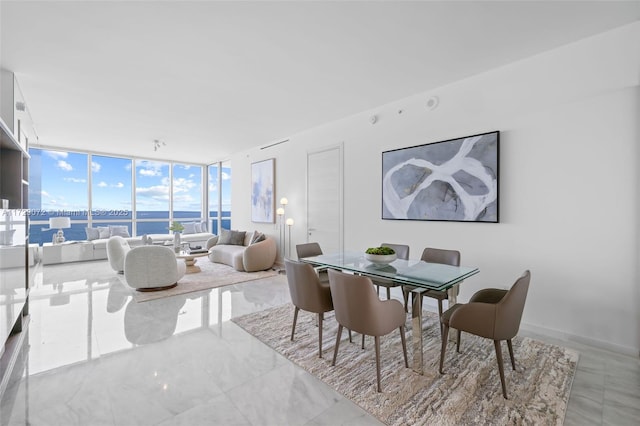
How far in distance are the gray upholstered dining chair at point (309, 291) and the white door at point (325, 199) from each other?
222 cm

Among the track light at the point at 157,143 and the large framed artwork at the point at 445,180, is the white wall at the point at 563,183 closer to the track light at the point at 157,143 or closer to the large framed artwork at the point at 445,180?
the large framed artwork at the point at 445,180

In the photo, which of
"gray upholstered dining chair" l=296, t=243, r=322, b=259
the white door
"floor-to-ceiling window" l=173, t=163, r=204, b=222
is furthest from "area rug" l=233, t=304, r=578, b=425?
"floor-to-ceiling window" l=173, t=163, r=204, b=222

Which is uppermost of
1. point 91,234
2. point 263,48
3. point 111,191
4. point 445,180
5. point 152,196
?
point 263,48

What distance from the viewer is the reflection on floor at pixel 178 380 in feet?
5.67

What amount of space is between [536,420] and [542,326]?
5.01 ft

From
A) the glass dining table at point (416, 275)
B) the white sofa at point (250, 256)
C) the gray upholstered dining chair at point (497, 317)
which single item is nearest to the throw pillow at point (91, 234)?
the white sofa at point (250, 256)

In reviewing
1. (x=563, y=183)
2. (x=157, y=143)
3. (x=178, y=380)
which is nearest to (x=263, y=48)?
(x=178, y=380)

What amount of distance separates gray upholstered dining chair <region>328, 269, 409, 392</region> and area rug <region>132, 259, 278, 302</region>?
3090 millimetres

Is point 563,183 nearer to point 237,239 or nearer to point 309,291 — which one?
point 309,291

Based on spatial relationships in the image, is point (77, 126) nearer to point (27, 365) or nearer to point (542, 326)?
point (27, 365)

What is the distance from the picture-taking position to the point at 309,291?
99.3 inches

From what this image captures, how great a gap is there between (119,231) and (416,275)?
787 cm

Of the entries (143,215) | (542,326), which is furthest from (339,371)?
(143,215)

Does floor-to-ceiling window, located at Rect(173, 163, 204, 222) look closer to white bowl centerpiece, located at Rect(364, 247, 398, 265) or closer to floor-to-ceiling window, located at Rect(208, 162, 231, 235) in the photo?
floor-to-ceiling window, located at Rect(208, 162, 231, 235)
